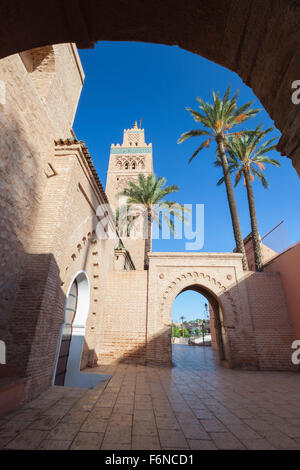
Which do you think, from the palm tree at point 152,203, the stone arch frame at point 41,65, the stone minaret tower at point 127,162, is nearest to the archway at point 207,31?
the stone arch frame at point 41,65

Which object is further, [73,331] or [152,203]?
[152,203]

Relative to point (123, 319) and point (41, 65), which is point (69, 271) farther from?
point (41, 65)

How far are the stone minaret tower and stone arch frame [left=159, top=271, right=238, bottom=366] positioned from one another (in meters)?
15.0

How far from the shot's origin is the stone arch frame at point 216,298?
9.45 metres

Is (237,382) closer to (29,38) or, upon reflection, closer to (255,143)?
(29,38)

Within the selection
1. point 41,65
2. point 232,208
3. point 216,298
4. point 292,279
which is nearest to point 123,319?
point 216,298

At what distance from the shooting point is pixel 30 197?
522 cm

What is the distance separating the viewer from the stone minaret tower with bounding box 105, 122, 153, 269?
80.4 feet

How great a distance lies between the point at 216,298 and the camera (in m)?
10.1

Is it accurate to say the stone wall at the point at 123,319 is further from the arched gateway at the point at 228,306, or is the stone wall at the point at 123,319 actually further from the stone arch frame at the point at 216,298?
the stone arch frame at the point at 216,298

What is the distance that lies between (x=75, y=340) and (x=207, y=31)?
8782mm

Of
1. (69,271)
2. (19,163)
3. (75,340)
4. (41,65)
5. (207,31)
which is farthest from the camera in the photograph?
(75,340)

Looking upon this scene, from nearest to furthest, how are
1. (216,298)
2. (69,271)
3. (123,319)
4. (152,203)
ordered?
1. (69,271)
2. (123,319)
3. (216,298)
4. (152,203)
